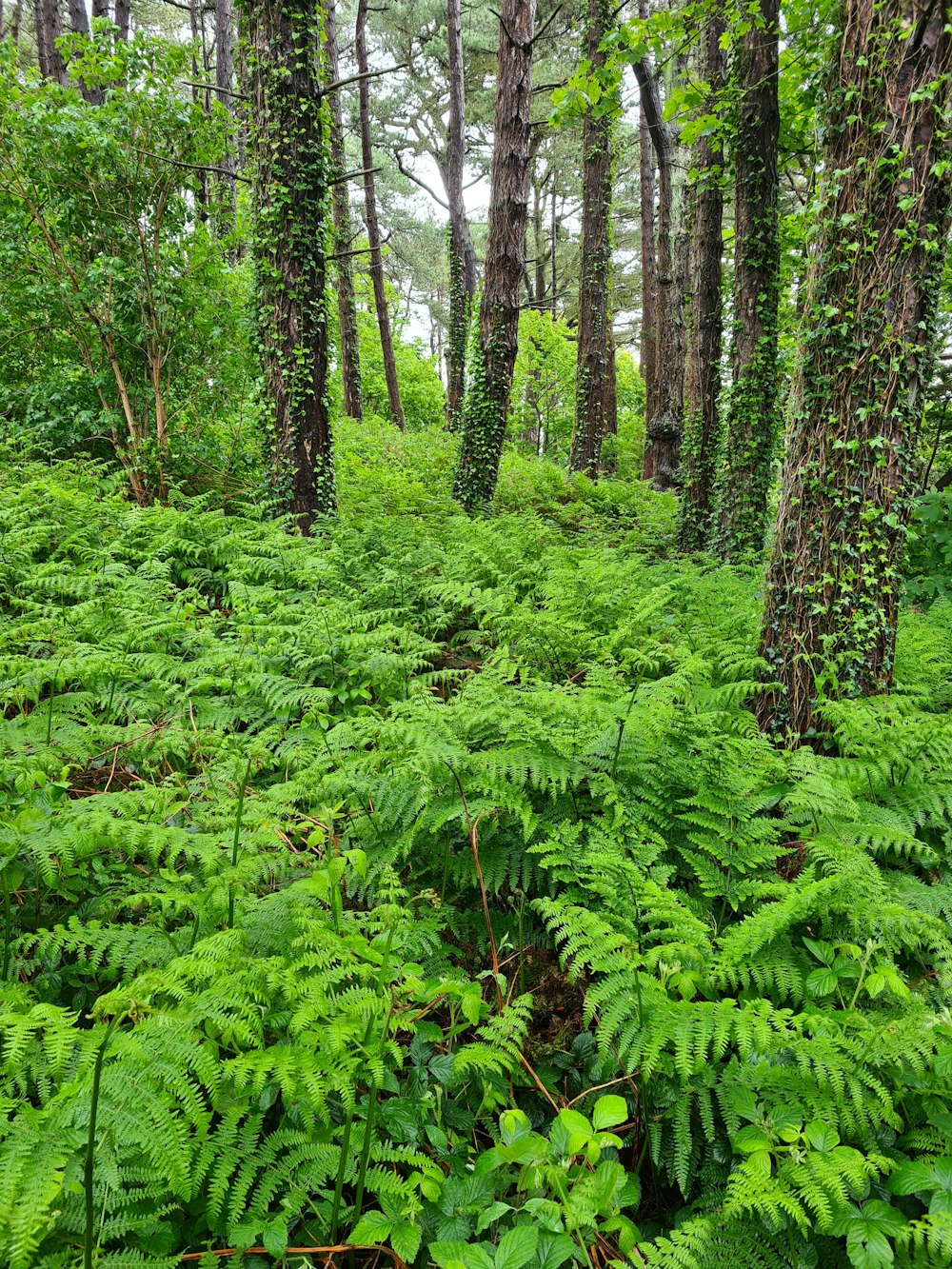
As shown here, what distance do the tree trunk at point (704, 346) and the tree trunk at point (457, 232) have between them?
230 inches

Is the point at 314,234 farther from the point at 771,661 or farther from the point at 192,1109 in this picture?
the point at 192,1109

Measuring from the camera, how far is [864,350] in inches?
129

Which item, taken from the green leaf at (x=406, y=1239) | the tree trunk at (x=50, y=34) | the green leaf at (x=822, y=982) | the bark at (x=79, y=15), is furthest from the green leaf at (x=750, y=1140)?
the tree trunk at (x=50, y=34)

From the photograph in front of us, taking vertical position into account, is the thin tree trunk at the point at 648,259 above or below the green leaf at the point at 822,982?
above

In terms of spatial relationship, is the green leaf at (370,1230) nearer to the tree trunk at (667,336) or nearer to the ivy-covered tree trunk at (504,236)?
the ivy-covered tree trunk at (504,236)

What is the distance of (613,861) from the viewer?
223 centimetres

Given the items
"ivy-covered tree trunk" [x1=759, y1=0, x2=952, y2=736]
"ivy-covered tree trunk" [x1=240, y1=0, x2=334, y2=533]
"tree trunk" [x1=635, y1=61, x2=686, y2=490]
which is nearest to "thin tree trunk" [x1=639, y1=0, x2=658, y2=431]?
"tree trunk" [x1=635, y1=61, x2=686, y2=490]

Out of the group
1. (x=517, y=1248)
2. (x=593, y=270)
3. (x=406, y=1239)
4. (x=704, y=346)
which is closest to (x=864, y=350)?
(x=517, y=1248)

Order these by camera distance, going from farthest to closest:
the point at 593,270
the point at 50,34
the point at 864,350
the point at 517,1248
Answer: the point at 50,34, the point at 593,270, the point at 864,350, the point at 517,1248

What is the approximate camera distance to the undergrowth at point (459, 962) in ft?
A: 4.91

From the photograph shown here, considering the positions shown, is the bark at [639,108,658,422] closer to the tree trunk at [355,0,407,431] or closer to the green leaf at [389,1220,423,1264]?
the tree trunk at [355,0,407,431]

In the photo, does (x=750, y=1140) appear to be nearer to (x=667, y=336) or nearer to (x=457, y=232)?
(x=667, y=336)

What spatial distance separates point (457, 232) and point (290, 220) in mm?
10597

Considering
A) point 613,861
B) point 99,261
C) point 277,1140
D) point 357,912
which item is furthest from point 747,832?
point 99,261
